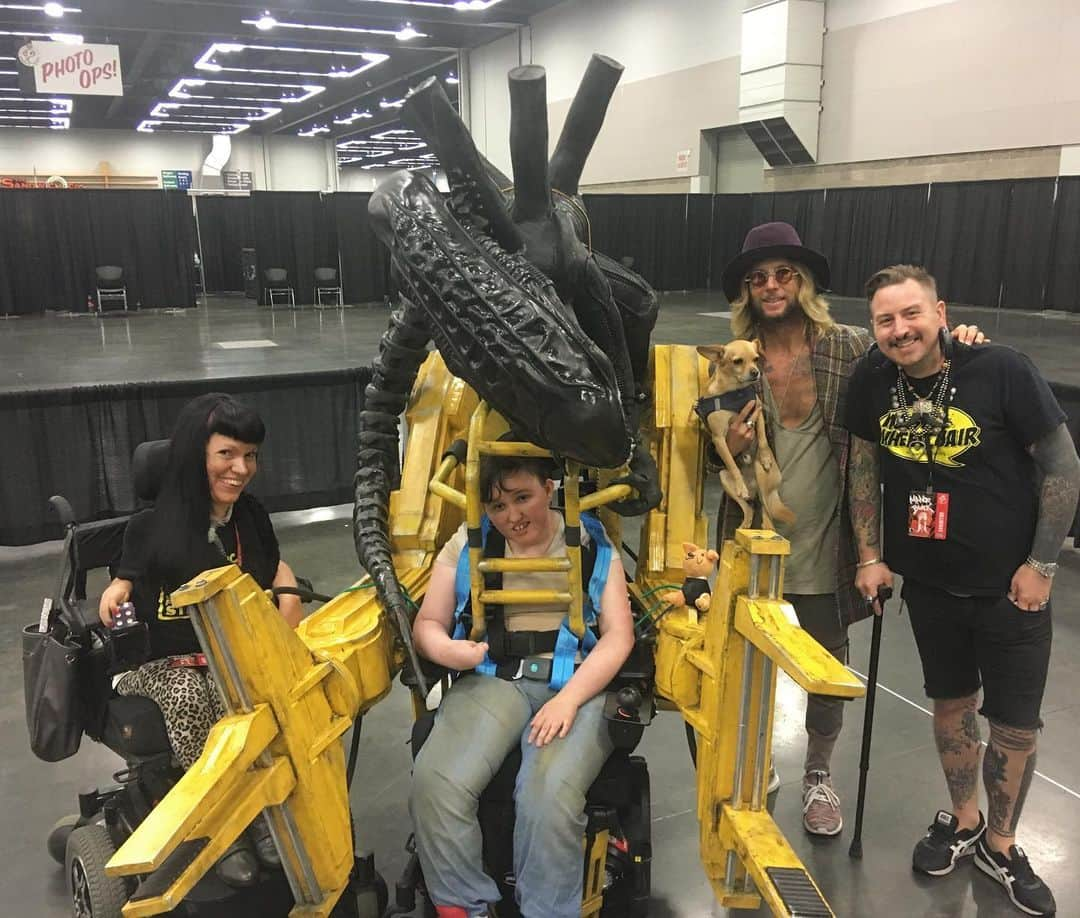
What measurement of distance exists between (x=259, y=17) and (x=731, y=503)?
53.3 feet

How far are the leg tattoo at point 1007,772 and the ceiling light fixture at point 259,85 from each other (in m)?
21.8

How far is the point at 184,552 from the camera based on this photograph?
208 centimetres

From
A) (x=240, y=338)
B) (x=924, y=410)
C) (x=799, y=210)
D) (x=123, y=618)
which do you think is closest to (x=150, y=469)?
(x=123, y=618)

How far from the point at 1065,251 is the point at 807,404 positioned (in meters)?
10.0

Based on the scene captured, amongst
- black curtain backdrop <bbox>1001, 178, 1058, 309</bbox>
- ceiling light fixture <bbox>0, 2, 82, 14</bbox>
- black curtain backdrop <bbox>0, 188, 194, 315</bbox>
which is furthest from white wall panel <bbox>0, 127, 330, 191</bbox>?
black curtain backdrop <bbox>1001, 178, 1058, 309</bbox>

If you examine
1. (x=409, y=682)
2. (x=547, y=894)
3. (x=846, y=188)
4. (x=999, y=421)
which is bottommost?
(x=547, y=894)

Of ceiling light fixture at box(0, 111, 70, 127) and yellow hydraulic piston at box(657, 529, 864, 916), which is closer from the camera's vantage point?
yellow hydraulic piston at box(657, 529, 864, 916)

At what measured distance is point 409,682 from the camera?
1933mm

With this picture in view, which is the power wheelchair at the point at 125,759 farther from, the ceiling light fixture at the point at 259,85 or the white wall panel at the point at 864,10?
the ceiling light fixture at the point at 259,85

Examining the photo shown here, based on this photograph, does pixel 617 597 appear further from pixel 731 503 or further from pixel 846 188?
pixel 846 188

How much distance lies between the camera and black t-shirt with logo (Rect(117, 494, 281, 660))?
2.10 metres

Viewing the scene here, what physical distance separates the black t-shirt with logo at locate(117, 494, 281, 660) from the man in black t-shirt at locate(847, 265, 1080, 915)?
65.5 inches

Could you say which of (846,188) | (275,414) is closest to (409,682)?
(275,414)

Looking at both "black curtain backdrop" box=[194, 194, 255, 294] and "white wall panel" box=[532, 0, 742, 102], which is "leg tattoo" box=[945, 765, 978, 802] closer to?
"white wall panel" box=[532, 0, 742, 102]
